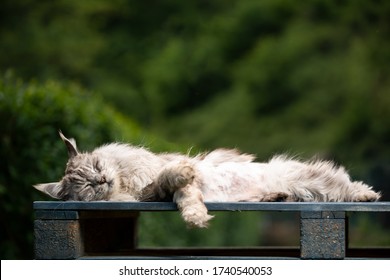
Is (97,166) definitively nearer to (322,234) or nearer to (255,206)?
(255,206)

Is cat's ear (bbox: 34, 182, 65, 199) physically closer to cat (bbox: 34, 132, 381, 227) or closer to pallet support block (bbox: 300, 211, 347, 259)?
cat (bbox: 34, 132, 381, 227)

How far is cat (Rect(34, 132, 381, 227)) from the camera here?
4.53 metres

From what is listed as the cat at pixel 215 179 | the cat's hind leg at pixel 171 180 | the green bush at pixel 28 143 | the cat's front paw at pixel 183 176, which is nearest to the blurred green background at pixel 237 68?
the green bush at pixel 28 143

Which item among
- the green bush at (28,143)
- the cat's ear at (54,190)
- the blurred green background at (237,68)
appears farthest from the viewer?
the blurred green background at (237,68)

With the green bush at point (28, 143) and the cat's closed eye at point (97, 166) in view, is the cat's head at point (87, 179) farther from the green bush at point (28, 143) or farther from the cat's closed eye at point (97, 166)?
the green bush at point (28, 143)

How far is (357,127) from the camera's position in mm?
15117

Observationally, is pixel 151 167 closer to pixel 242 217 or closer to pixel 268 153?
pixel 242 217

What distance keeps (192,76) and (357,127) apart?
3.09 metres

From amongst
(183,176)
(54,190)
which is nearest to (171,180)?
(183,176)

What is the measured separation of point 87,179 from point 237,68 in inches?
454

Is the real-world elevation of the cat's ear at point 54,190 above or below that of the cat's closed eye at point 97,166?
below

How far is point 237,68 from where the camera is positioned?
15.9 meters

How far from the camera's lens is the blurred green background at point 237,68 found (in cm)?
1455

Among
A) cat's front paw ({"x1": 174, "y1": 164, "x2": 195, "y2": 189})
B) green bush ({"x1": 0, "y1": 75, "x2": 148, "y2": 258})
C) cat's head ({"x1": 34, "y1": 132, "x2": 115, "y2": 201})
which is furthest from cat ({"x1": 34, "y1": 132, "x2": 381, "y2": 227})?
green bush ({"x1": 0, "y1": 75, "x2": 148, "y2": 258})
